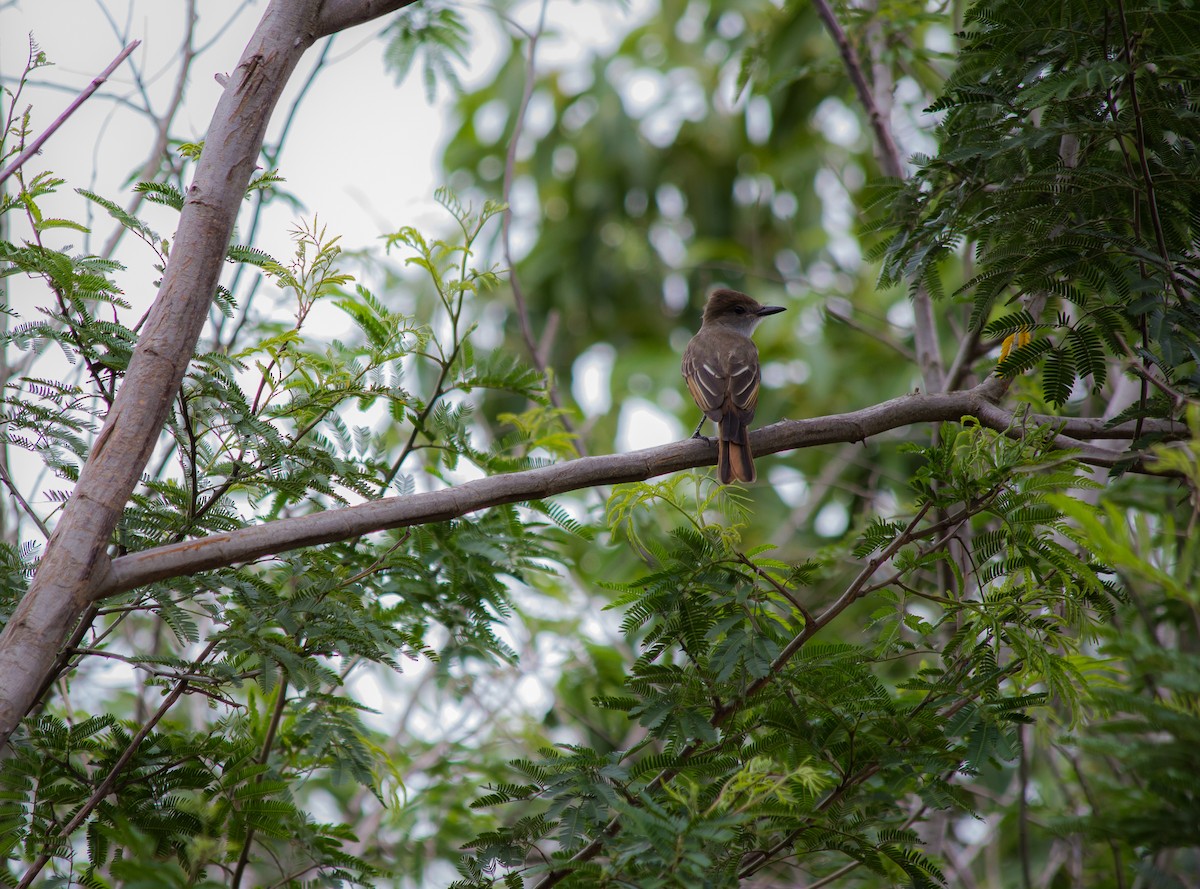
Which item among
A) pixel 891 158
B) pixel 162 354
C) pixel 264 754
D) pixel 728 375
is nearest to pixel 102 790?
pixel 264 754

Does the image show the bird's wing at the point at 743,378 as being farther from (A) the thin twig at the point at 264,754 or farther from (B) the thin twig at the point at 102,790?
(B) the thin twig at the point at 102,790

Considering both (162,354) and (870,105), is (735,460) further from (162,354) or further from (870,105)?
(870,105)

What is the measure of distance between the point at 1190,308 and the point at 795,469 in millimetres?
5671

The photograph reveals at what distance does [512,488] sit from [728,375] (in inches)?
103

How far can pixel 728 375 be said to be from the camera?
543cm

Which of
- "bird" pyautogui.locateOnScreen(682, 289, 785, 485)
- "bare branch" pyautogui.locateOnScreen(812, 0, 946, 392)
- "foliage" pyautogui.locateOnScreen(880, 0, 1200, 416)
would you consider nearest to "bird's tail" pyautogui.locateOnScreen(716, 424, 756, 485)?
"bird" pyautogui.locateOnScreen(682, 289, 785, 485)

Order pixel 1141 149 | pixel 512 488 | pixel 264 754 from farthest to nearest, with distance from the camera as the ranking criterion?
pixel 264 754, pixel 512 488, pixel 1141 149

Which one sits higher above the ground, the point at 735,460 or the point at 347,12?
the point at 347,12

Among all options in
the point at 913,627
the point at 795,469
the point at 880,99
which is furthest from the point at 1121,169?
the point at 795,469

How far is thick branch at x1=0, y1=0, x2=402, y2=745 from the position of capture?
97.3 inches

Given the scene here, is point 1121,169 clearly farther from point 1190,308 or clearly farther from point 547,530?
point 547,530

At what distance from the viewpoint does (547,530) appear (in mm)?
4246

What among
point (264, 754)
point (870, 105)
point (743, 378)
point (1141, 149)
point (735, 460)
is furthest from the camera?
point (743, 378)

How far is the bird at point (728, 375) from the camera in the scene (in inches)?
162
